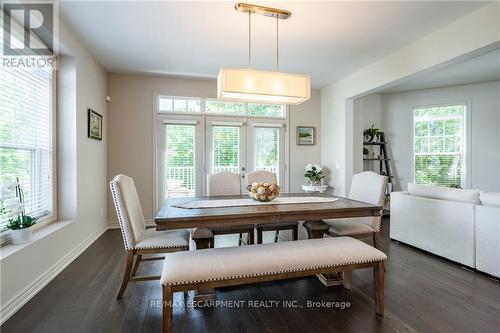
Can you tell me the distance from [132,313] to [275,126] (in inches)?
151

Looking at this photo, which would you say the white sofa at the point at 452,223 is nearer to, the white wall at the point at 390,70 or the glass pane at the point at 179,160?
the white wall at the point at 390,70

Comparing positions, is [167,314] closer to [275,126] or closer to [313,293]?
[313,293]

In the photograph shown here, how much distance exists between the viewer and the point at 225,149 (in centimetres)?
470

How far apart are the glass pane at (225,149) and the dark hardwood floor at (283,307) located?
236cm

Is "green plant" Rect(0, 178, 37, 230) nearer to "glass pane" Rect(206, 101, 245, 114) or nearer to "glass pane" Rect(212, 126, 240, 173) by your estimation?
"glass pane" Rect(212, 126, 240, 173)

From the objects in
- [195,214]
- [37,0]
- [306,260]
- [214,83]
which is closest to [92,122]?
[37,0]

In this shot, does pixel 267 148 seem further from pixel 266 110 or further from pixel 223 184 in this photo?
pixel 223 184

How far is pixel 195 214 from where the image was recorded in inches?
76.1

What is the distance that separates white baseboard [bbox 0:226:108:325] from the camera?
71.5 inches

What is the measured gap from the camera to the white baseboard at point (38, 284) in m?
1.82

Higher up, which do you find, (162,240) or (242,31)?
(242,31)

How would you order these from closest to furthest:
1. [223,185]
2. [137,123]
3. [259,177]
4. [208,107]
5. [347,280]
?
[347,280] < [223,185] < [259,177] < [137,123] < [208,107]

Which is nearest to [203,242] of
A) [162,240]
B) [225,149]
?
[162,240]

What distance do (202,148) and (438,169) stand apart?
4759 mm
